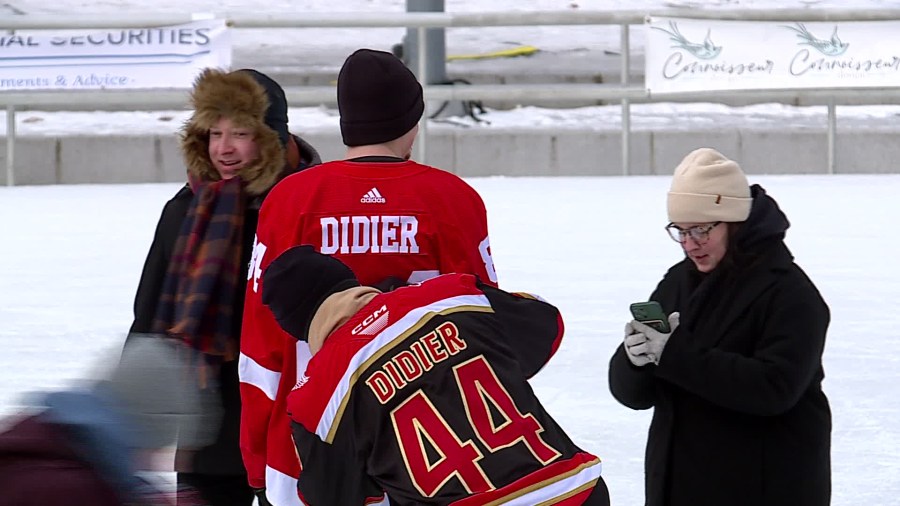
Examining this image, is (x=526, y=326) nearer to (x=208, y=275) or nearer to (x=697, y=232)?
→ (x=697, y=232)

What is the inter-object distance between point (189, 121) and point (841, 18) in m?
6.06

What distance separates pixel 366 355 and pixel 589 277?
4.20 metres

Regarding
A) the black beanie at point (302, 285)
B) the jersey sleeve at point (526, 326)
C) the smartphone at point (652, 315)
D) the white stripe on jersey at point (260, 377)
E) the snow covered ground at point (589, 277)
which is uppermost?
the black beanie at point (302, 285)

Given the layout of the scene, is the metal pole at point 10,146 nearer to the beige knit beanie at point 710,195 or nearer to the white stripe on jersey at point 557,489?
the beige knit beanie at point 710,195

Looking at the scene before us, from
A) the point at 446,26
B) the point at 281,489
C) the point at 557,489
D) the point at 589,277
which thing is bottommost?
the point at 589,277

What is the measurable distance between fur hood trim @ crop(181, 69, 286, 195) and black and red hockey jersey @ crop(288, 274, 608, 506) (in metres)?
0.99

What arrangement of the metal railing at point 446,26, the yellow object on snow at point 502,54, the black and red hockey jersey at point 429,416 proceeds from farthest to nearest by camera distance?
the yellow object on snow at point 502,54, the metal railing at point 446,26, the black and red hockey jersey at point 429,416

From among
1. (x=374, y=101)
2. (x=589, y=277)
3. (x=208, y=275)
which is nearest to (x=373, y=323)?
(x=374, y=101)

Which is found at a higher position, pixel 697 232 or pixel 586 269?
pixel 697 232

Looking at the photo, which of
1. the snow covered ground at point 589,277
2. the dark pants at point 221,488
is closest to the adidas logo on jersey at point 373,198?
the dark pants at point 221,488

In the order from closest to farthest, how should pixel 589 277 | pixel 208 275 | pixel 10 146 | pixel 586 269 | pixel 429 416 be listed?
pixel 429 416 < pixel 208 275 < pixel 589 277 < pixel 586 269 < pixel 10 146

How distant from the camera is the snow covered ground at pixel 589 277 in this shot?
4.22m

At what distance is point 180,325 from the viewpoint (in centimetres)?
285

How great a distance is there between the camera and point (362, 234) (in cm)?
235
